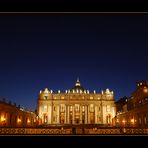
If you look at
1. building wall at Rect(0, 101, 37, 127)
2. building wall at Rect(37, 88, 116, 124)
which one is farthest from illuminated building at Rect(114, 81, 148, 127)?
building wall at Rect(37, 88, 116, 124)

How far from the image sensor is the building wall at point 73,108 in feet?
240

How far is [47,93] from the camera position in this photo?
7531 cm

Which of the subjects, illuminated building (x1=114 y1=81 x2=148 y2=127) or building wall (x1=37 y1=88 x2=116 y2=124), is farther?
building wall (x1=37 y1=88 x2=116 y2=124)

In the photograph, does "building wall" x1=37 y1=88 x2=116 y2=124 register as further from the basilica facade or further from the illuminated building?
the illuminated building

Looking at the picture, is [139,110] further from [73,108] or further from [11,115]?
[73,108]

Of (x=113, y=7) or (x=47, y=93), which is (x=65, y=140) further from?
(x=47, y=93)

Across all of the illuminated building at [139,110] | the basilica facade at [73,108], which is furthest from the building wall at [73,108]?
the illuminated building at [139,110]

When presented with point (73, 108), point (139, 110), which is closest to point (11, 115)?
point (139, 110)

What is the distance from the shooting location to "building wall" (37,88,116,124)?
240 feet

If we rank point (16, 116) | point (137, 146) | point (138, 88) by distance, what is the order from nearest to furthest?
point (137, 146)
point (16, 116)
point (138, 88)

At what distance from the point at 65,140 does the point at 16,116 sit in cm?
3051

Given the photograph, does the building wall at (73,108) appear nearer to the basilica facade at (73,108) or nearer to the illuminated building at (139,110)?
the basilica facade at (73,108)

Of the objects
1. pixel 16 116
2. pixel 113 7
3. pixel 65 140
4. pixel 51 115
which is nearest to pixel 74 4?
pixel 113 7

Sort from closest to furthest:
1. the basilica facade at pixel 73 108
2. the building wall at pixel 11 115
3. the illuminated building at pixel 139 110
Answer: the building wall at pixel 11 115 < the illuminated building at pixel 139 110 < the basilica facade at pixel 73 108
